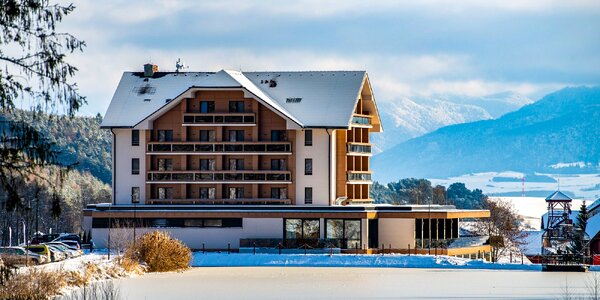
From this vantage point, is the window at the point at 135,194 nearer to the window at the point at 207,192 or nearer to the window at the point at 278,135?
the window at the point at 207,192

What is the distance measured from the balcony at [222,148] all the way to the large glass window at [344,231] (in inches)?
253

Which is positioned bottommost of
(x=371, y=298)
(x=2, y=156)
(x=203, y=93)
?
(x=371, y=298)

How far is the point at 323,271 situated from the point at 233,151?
20289mm

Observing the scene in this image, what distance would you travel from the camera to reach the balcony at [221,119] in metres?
97.0

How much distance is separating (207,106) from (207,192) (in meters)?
6.12

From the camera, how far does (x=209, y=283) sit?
6731 centimetres

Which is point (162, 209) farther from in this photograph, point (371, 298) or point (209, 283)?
point (371, 298)

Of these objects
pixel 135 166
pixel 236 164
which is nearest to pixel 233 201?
pixel 236 164

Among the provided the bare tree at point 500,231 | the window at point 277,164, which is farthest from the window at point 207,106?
the bare tree at point 500,231

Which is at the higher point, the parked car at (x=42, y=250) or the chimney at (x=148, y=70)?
the chimney at (x=148, y=70)

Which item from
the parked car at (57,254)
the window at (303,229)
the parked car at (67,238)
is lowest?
the parked car at (57,254)

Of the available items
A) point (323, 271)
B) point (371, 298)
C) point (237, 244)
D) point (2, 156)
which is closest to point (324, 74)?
point (237, 244)

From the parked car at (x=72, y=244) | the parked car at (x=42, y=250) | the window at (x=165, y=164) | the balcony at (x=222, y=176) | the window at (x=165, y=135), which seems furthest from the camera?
the window at (x=165, y=135)

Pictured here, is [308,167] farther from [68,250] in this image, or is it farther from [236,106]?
[68,250]
